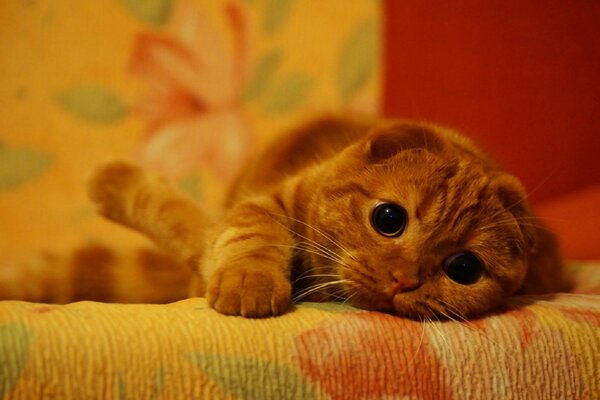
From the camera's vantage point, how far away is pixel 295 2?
77.4 inches

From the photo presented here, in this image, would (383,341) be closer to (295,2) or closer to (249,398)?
(249,398)

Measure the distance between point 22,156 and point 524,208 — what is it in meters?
1.54

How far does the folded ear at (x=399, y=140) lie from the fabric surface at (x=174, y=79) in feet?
2.60

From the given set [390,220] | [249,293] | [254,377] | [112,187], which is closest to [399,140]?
[390,220]

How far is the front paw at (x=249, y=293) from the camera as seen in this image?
77 centimetres

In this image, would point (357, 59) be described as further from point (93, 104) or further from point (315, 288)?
point (315, 288)

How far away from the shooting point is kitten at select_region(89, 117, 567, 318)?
890 mm

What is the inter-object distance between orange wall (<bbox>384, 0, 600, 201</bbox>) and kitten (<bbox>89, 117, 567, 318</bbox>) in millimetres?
588

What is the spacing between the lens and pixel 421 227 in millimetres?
947

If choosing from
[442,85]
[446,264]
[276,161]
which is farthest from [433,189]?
[442,85]

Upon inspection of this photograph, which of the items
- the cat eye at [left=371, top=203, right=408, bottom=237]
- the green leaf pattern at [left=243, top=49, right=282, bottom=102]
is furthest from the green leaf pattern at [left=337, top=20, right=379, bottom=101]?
the cat eye at [left=371, top=203, right=408, bottom=237]

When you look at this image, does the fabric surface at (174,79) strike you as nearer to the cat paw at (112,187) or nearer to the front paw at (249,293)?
the cat paw at (112,187)

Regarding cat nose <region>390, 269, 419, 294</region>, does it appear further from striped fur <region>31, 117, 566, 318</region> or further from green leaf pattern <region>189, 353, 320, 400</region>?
green leaf pattern <region>189, 353, 320, 400</region>

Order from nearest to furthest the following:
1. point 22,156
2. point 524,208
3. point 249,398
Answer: point 249,398, point 524,208, point 22,156
